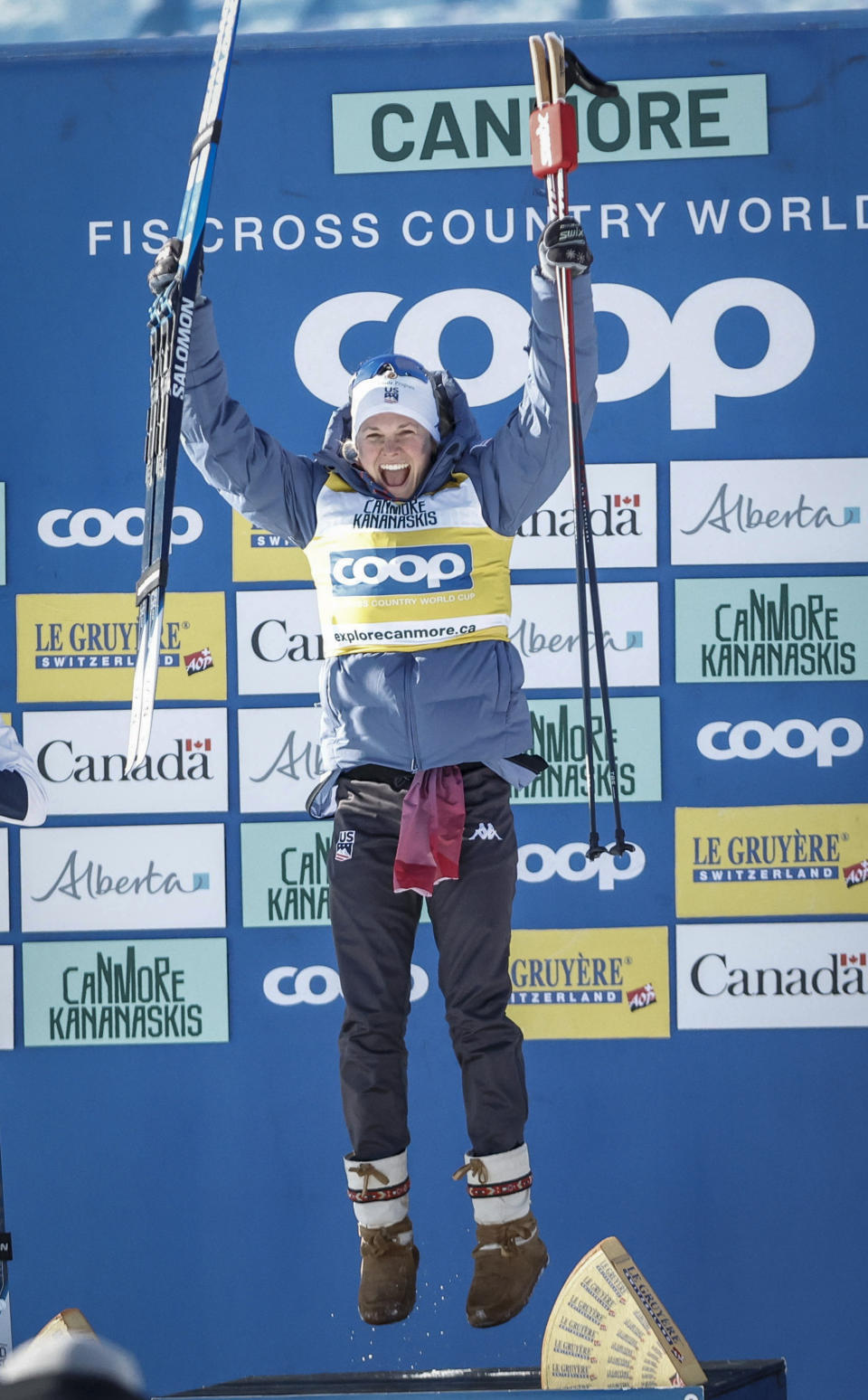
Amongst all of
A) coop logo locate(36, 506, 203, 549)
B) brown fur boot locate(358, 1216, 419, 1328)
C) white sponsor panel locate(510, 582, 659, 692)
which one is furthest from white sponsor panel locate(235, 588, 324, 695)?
brown fur boot locate(358, 1216, 419, 1328)

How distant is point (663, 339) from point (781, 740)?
1.01 m

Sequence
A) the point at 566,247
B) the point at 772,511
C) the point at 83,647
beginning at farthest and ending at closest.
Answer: the point at 83,647 → the point at 772,511 → the point at 566,247

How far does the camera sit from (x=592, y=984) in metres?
3.64

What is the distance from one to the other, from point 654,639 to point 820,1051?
1.08 m

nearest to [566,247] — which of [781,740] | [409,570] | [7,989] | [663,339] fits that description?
[409,570]

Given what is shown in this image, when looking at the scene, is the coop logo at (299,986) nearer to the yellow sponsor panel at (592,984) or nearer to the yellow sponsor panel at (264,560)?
the yellow sponsor panel at (592,984)

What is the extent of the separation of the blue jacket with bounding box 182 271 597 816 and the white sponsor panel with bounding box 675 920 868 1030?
1.10 meters

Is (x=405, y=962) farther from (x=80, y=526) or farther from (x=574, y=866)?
(x=80, y=526)

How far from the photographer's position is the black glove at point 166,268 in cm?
262

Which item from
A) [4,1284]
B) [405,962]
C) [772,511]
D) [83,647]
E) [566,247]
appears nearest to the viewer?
[566,247]

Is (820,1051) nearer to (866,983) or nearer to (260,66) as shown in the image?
(866,983)

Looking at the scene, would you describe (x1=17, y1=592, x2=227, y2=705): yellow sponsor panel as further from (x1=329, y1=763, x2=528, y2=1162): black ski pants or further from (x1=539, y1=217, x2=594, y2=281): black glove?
(x1=539, y1=217, x2=594, y2=281): black glove

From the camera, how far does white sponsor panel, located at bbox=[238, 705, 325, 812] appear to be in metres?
3.66

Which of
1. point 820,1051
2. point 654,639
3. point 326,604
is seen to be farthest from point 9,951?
point 820,1051
